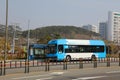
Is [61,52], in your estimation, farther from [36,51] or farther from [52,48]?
[36,51]

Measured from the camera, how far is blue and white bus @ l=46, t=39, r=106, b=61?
4562 centimetres

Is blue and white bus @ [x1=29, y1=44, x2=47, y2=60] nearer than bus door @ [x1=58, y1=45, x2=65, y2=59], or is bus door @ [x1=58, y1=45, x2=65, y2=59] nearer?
bus door @ [x1=58, y1=45, x2=65, y2=59]

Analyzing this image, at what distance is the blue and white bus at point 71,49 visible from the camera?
4562 cm

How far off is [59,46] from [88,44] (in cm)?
529

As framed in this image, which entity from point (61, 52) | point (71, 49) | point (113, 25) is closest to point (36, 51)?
point (61, 52)

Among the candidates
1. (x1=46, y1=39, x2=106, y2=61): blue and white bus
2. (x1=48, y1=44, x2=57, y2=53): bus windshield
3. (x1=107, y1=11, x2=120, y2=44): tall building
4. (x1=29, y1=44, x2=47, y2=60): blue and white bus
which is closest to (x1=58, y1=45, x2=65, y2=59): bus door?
(x1=46, y1=39, x2=106, y2=61): blue and white bus

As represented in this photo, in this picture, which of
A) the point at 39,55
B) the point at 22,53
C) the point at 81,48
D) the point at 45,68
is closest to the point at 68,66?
the point at 45,68

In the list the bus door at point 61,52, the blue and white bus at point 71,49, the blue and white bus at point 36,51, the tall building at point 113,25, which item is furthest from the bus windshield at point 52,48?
the tall building at point 113,25

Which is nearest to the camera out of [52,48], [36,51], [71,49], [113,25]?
[52,48]

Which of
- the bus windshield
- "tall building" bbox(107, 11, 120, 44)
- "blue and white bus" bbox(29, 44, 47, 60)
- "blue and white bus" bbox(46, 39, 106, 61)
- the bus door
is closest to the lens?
the bus door

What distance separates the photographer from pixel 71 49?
153ft

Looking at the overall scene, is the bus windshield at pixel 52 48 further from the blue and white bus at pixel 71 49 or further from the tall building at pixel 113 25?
the tall building at pixel 113 25

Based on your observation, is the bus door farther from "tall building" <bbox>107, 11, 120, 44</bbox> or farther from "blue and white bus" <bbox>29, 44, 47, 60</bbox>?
"tall building" <bbox>107, 11, 120, 44</bbox>

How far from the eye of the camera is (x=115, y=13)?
168875 millimetres
